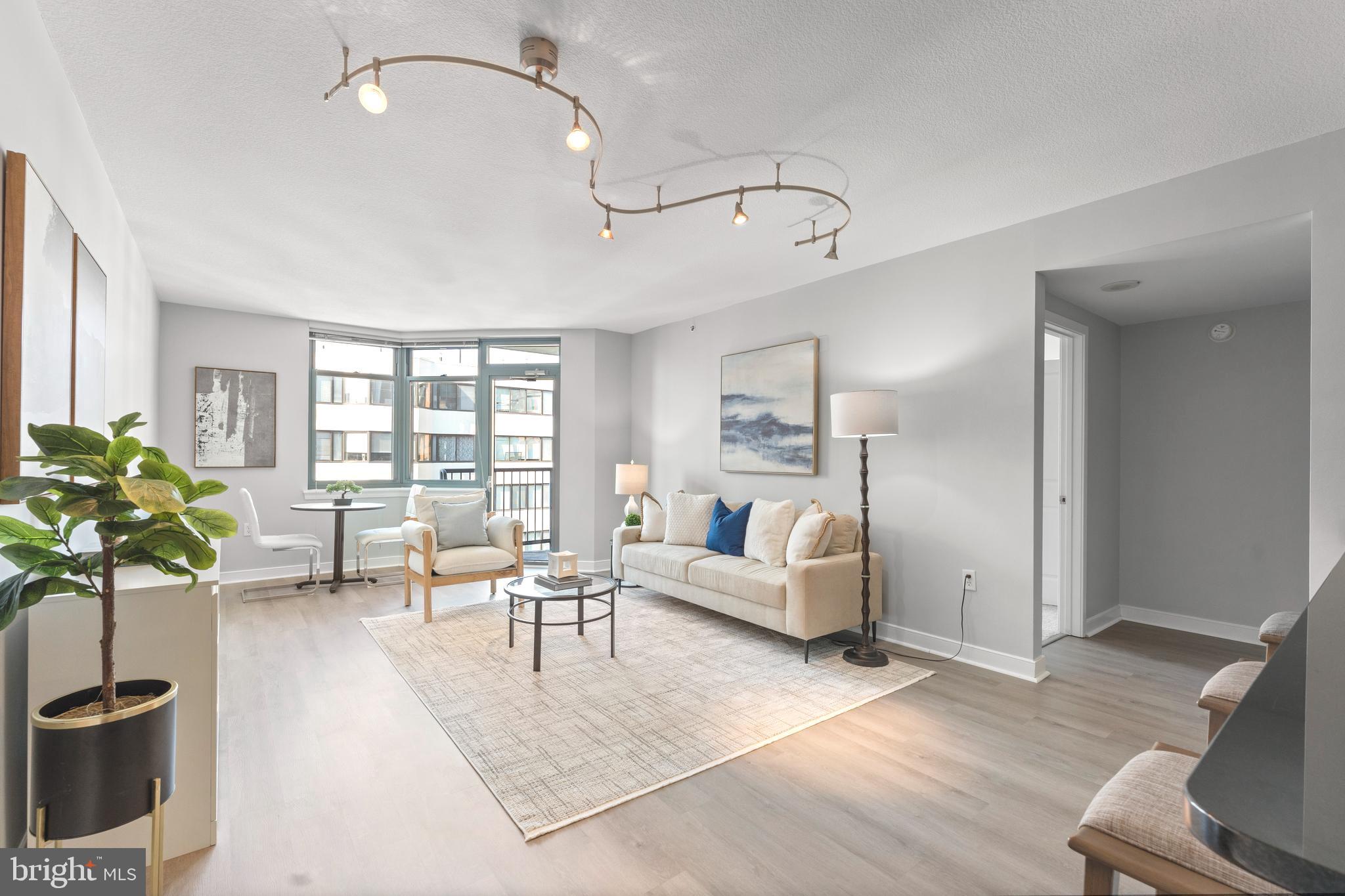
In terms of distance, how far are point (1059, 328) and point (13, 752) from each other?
17.2 feet

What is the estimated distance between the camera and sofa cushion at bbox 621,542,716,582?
4.57 m

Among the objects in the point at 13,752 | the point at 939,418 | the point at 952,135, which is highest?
the point at 952,135

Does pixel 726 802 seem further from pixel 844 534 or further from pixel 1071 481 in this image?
pixel 1071 481

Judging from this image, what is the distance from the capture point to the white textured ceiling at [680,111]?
6.06ft

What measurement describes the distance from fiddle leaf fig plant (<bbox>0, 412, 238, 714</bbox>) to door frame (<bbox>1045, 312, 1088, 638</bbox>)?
189 inches

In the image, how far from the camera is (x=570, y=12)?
1811mm

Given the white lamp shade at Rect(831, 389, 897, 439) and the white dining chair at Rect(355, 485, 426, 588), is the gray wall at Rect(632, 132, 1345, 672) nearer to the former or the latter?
the white lamp shade at Rect(831, 389, 897, 439)

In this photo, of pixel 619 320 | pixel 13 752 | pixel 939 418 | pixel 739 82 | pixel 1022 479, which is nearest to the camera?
pixel 13 752

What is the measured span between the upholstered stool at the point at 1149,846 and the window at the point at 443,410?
614 centimetres

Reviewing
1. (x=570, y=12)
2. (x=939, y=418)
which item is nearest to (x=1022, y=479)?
(x=939, y=418)

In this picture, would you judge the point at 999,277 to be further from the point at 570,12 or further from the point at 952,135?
the point at 570,12

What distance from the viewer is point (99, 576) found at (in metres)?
1.68

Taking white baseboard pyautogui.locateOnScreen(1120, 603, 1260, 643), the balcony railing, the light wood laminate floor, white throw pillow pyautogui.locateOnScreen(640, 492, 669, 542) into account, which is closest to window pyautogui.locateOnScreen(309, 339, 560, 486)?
the balcony railing

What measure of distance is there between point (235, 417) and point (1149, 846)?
6889 millimetres
